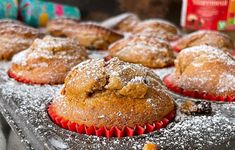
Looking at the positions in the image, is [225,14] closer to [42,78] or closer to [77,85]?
[42,78]

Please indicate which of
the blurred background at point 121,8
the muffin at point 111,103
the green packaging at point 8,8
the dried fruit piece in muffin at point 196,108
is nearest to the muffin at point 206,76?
the dried fruit piece in muffin at point 196,108

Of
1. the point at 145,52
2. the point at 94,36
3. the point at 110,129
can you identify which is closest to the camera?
the point at 110,129

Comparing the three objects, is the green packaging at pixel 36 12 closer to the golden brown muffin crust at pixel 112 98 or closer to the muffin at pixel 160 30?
the muffin at pixel 160 30

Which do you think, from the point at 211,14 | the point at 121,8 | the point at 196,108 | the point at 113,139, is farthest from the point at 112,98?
the point at 121,8

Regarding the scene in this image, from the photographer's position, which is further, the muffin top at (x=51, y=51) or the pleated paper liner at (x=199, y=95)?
the muffin top at (x=51, y=51)

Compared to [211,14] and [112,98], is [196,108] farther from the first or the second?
[211,14]

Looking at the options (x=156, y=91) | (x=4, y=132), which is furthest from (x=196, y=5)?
(x=4, y=132)
